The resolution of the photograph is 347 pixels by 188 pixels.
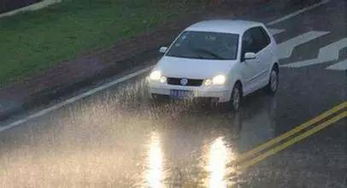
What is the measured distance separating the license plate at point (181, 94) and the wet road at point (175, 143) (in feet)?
0.93

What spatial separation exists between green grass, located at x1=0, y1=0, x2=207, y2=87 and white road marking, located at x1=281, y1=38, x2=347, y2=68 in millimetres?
5145

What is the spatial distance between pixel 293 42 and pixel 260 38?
595 cm

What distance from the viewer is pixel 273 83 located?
59.2 ft

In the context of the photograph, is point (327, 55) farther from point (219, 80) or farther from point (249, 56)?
point (219, 80)

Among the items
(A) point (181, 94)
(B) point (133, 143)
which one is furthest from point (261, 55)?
(B) point (133, 143)

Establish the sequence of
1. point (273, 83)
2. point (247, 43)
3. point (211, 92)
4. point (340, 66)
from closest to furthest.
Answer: point (211, 92) < point (247, 43) < point (273, 83) < point (340, 66)

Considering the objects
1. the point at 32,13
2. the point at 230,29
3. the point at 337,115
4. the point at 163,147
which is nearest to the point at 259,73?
the point at 230,29

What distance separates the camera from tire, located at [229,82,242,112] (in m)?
16.3

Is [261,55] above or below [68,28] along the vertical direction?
above

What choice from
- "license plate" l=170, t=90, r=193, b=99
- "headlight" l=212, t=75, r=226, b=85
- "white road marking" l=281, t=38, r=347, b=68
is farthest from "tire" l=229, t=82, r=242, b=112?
"white road marking" l=281, t=38, r=347, b=68

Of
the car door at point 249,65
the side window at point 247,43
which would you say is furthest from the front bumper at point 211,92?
the side window at point 247,43

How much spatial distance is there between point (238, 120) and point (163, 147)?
94.6 inches

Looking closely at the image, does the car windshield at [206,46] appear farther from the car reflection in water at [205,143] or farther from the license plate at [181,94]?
the car reflection in water at [205,143]

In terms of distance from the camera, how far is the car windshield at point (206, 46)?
661 inches
